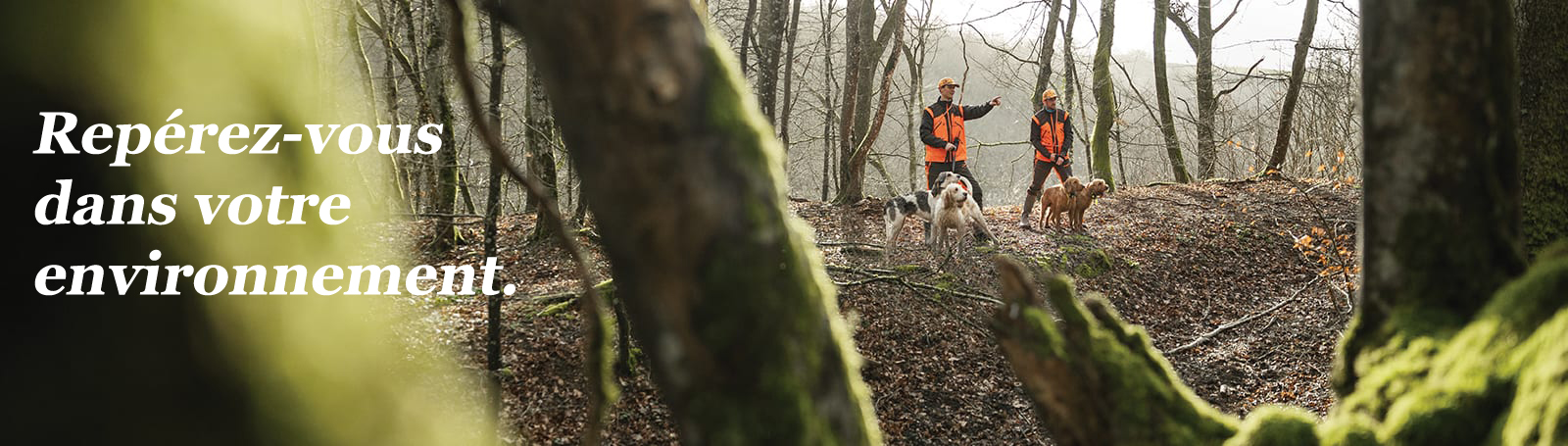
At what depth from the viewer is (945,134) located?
10773mm

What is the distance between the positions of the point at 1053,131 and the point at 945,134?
2.03 m

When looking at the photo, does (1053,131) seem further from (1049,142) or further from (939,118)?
(939,118)

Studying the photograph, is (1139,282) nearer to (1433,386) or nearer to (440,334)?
(440,334)

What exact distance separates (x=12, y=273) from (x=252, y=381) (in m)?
0.26

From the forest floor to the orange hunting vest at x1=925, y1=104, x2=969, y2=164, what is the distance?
1085 millimetres

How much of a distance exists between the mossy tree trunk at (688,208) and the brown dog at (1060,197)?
10413 millimetres

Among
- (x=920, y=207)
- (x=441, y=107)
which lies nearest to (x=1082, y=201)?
(x=920, y=207)

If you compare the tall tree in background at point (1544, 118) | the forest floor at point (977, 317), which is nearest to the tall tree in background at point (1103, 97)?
the forest floor at point (977, 317)

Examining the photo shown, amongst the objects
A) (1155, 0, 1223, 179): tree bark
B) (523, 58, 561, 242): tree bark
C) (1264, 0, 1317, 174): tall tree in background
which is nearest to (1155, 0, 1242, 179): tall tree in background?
(1155, 0, 1223, 179): tree bark

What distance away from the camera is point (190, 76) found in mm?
A: 938

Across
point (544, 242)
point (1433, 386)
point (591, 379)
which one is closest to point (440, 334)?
point (544, 242)

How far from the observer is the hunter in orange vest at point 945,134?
10742 millimetres

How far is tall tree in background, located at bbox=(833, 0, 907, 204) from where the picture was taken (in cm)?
1120

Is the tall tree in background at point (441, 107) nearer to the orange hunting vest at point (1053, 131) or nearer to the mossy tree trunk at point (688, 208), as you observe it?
the mossy tree trunk at point (688, 208)
